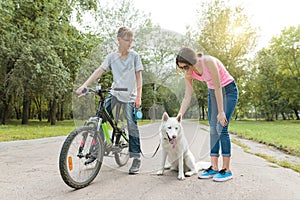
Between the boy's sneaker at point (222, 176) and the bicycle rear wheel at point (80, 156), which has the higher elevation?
the bicycle rear wheel at point (80, 156)

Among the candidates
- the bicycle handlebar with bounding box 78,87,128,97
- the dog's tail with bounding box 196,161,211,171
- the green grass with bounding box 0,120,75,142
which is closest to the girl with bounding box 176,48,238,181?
the dog's tail with bounding box 196,161,211,171

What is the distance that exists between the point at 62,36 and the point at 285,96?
30.3 meters

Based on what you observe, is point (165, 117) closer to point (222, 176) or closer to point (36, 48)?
point (222, 176)

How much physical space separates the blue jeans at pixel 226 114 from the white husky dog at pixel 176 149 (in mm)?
352

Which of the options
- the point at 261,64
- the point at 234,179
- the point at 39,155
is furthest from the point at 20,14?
the point at 261,64

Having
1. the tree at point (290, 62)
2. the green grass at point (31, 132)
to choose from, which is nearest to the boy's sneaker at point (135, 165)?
the green grass at point (31, 132)

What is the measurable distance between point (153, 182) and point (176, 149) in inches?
18.9

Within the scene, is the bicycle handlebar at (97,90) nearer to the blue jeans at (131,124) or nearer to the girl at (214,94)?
the blue jeans at (131,124)

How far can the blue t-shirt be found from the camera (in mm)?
3773

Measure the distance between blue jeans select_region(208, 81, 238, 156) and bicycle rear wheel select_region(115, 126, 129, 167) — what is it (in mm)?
1121

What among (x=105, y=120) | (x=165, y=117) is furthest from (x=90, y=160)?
(x=165, y=117)

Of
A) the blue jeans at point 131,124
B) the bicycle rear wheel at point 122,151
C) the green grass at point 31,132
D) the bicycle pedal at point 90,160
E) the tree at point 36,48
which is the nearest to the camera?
the bicycle pedal at point 90,160

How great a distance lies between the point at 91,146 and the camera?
3.51 meters

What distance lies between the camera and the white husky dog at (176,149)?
138 inches
